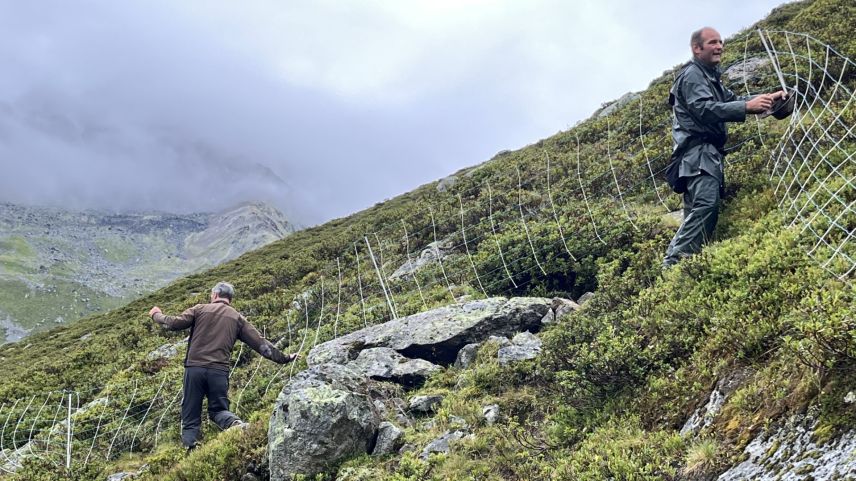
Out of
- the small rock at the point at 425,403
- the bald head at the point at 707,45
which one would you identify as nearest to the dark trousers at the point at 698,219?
the bald head at the point at 707,45

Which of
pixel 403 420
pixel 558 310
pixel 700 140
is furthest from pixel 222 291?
pixel 700 140

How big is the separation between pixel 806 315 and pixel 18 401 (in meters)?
16.1

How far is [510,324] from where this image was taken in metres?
8.92

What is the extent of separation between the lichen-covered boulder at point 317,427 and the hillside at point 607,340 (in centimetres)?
20

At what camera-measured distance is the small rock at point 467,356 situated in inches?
326

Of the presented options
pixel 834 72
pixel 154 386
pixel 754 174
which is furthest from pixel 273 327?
pixel 834 72

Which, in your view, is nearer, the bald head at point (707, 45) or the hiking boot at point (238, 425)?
the bald head at point (707, 45)

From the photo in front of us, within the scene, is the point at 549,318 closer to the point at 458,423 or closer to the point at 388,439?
the point at 458,423

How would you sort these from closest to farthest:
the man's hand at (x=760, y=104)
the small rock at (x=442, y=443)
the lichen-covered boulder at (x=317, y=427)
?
1. the small rock at (x=442, y=443)
2. the lichen-covered boulder at (x=317, y=427)
3. the man's hand at (x=760, y=104)

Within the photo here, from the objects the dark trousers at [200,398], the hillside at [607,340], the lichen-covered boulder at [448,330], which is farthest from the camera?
the lichen-covered boulder at [448,330]

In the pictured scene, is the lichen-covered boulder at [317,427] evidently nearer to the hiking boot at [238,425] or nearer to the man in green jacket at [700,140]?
the hiking boot at [238,425]

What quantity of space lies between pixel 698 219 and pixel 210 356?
22.5 ft

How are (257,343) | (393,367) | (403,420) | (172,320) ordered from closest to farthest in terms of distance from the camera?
(403,420)
(393,367)
(172,320)
(257,343)

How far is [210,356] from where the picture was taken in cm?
874
